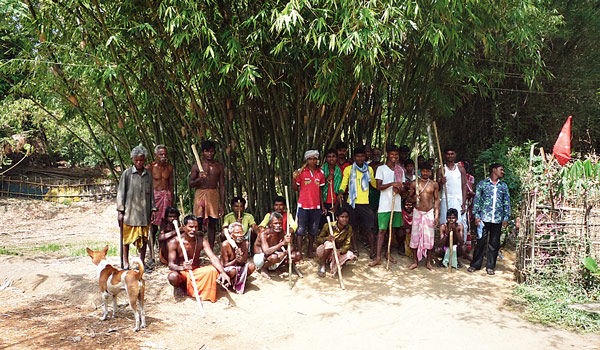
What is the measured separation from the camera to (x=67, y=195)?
40.3 ft

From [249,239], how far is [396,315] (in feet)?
5.81

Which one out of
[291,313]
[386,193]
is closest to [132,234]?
[291,313]

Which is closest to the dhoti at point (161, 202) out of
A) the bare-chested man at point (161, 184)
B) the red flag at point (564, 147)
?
the bare-chested man at point (161, 184)

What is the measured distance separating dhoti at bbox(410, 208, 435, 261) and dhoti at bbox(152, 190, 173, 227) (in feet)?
8.75

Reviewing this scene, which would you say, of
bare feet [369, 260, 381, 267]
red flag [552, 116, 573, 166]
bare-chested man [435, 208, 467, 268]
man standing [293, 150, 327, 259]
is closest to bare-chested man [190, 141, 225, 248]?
man standing [293, 150, 327, 259]

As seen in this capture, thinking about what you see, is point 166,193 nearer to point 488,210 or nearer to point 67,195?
point 488,210

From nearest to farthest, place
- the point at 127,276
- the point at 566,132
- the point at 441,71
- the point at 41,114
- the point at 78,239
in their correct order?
the point at 127,276, the point at 566,132, the point at 441,71, the point at 78,239, the point at 41,114

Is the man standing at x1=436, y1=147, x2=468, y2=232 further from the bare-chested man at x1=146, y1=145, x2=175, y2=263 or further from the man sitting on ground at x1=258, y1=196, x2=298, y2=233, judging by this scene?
the bare-chested man at x1=146, y1=145, x2=175, y2=263

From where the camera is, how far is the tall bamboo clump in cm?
402

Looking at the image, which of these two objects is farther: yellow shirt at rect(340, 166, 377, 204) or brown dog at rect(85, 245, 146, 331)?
yellow shirt at rect(340, 166, 377, 204)

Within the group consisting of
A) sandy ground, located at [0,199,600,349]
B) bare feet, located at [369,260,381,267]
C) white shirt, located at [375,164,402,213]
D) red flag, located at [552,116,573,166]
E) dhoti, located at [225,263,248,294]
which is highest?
red flag, located at [552,116,573,166]

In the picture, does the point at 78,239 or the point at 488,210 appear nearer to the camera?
the point at 488,210

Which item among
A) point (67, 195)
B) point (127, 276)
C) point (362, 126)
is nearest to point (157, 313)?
point (127, 276)

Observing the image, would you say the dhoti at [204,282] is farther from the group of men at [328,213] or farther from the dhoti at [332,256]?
the dhoti at [332,256]
